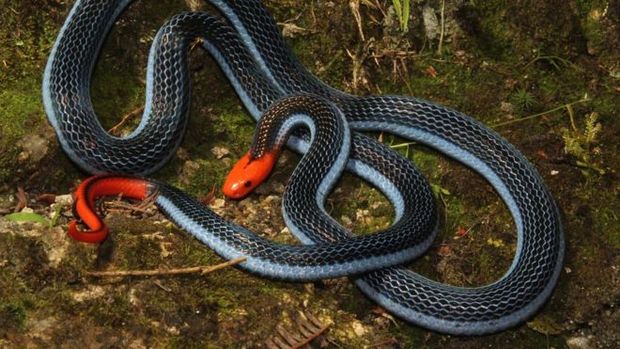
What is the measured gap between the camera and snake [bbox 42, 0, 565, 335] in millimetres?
6609

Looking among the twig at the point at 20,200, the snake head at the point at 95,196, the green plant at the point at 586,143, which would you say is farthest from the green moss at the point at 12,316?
the green plant at the point at 586,143

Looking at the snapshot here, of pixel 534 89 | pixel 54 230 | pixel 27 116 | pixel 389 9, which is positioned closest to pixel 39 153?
pixel 27 116

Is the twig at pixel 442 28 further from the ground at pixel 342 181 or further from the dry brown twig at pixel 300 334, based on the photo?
the dry brown twig at pixel 300 334

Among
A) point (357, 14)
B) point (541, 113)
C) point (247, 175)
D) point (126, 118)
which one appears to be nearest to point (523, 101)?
point (541, 113)

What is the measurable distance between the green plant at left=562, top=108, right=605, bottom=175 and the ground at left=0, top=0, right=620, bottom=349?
1.2 inches

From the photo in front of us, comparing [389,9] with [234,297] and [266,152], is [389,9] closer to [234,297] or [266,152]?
[266,152]

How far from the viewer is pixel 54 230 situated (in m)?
6.28

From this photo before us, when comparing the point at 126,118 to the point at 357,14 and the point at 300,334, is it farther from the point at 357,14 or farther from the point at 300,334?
the point at 300,334

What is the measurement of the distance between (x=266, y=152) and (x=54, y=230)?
2291 mm

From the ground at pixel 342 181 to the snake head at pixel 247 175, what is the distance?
17cm

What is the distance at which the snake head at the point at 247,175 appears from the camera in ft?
24.4

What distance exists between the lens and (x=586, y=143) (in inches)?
322

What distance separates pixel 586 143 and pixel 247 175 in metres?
3.74

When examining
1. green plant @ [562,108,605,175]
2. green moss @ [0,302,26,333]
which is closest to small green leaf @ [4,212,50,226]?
green moss @ [0,302,26,333]
